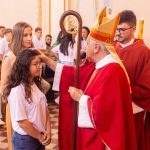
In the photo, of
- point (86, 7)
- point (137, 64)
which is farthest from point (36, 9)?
point (137, 64)

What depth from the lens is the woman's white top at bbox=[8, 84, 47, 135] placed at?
2461 millimetres

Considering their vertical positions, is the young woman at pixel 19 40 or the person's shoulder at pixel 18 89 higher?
the young woman at pixel 19 40

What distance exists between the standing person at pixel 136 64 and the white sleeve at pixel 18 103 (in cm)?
97

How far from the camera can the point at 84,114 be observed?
97.8 inches

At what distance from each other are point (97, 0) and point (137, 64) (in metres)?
5.81

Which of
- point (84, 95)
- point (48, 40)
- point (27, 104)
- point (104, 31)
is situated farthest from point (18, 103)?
point (48, 40)

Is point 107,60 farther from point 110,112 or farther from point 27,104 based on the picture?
point 27,104

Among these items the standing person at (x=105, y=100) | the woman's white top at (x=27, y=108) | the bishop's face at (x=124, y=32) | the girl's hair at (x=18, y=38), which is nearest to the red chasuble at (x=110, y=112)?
the standing person at (x=105, y=100)

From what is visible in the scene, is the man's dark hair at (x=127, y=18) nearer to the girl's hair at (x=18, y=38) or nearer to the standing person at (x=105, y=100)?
the standing person at (x=105, y=100)

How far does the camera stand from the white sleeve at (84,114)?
8.07 ft

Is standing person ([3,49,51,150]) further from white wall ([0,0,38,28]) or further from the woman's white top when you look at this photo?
white wall ([0,0,38,28])

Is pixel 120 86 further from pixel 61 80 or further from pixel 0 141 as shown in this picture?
pixel 0 141

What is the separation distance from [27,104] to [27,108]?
30 mm

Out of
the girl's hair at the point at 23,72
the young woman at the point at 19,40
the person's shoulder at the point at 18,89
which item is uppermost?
the young woman at the point at 19,40
